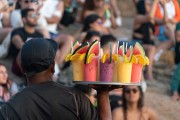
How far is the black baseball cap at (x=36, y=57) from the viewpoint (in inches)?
140

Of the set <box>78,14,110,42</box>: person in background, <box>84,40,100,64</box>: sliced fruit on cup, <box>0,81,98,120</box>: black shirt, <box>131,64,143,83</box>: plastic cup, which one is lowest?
<box>0,81,98,120</box>: black shirt

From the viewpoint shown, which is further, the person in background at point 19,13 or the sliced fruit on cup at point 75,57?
the person in background at point 19,13

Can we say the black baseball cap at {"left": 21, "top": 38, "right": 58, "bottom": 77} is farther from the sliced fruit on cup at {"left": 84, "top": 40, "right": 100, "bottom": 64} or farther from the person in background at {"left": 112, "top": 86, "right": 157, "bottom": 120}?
the person in background at {"left": 112, "top": 86, "right": 157, "bottom": 120}

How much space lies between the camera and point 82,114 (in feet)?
11.5

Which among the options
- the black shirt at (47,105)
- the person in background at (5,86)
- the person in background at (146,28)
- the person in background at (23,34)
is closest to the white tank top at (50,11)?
the person in background at (23,34)

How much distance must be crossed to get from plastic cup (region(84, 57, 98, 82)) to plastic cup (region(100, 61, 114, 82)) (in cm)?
5

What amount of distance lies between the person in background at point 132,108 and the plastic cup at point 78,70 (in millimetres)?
3044

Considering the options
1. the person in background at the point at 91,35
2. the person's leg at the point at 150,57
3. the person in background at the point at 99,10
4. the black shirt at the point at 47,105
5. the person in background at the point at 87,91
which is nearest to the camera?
the black shirt at the point at 47,105

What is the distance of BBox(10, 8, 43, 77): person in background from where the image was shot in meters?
8.15

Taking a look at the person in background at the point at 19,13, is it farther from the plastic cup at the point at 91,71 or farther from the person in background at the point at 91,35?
the plastic cup at the point at 91,71

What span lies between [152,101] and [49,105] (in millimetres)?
5009

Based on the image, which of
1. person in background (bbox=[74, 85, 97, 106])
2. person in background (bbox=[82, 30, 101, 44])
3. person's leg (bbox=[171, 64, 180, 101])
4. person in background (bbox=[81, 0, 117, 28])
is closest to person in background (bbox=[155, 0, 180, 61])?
person in background (bbox=[81, 0, 117, 28])

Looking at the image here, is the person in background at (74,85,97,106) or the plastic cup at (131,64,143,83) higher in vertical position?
the plastic cup at (131,64,143,83)

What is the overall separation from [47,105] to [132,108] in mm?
3544
